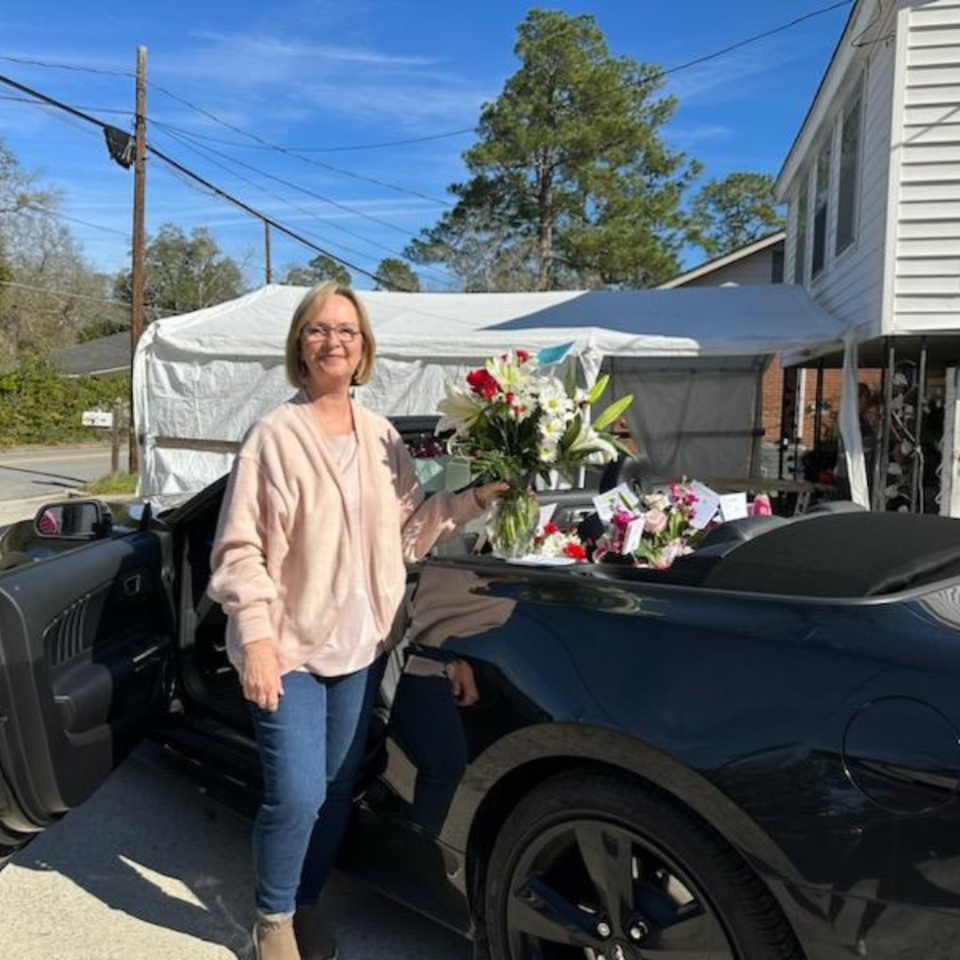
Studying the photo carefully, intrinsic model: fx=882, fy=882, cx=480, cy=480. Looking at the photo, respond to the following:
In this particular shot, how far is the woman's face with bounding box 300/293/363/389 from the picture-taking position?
7.01 feet

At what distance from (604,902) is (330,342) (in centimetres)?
138

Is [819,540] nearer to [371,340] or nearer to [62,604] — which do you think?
[371,340]

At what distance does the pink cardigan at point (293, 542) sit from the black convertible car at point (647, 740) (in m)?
0.19

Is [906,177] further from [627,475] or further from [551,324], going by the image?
[627,475]

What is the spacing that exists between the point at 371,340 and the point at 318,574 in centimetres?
62

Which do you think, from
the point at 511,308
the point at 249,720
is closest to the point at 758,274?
the point at 511,308

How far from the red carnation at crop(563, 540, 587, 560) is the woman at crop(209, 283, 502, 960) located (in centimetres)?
30

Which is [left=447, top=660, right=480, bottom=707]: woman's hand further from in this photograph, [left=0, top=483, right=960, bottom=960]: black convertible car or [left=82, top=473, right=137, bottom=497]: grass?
[left=82, top=473, right=137, bottom=497]: grass

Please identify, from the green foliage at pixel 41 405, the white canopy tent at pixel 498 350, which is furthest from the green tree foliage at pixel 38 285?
the white canopy tent at pixel 498 350

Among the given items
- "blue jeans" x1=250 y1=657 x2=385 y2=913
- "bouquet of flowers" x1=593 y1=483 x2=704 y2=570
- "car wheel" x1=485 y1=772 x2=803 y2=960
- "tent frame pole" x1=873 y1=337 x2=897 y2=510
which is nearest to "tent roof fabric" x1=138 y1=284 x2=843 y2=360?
"tent frame pole" x1=873 y1=337 x2=897 y2=510

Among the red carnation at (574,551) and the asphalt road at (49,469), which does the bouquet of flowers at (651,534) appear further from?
the asphalt road at (49,469)

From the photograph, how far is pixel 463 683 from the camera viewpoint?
6.44 ft

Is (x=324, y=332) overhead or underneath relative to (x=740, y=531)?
overhead

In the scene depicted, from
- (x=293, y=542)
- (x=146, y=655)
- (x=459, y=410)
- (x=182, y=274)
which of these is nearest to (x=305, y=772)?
(x=293, y=542)
